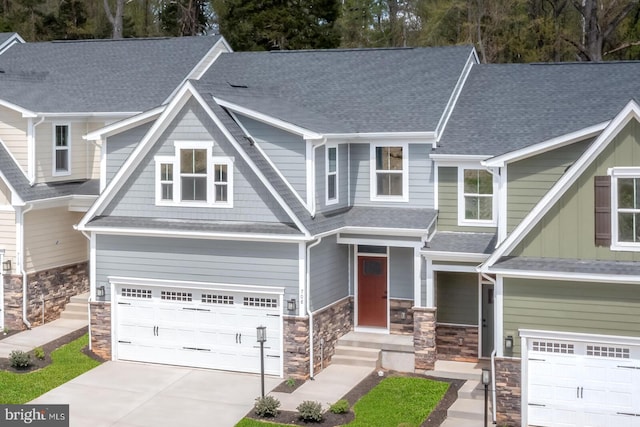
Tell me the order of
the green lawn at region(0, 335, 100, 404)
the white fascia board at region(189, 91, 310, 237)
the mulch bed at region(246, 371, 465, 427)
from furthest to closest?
the white fascia board at region(189, 91, 310, 237)
the green lawn at region(0, 335, 100, 404)
the mulch bed at region(246, 371, 465, 427)

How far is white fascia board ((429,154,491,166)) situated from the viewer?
24.1 meters

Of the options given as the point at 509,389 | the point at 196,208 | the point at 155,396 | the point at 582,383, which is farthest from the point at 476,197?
the point at 155,396

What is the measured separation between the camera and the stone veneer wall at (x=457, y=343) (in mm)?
24594

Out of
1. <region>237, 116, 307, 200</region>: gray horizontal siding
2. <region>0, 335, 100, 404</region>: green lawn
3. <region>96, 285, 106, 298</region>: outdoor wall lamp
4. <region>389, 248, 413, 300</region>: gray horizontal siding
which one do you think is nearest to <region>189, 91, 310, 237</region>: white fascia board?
<region>237, 116, 307, 200</region>: gray horizontal siding

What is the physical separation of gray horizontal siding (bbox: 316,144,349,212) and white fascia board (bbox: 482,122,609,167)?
455cm

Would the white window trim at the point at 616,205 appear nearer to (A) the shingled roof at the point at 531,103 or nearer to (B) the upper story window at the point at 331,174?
(A) the shingled roof at the point at 531,103

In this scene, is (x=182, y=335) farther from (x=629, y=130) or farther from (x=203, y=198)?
(x=629, y=130)

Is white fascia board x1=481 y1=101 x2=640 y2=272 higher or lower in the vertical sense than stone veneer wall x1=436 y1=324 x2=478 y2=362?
higher

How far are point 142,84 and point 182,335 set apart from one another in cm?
971

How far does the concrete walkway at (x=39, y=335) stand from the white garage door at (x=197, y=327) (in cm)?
258

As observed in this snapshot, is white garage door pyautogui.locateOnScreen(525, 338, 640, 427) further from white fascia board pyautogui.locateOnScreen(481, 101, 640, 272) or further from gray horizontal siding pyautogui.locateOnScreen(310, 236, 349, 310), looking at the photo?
gray horizontal siding pyautogui.locateOnScreen(310, 236, 349, 310)

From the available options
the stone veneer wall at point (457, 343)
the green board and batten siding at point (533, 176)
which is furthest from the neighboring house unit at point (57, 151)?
the stone veneer wall at point (457, 343)

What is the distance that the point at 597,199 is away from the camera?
64.0ft

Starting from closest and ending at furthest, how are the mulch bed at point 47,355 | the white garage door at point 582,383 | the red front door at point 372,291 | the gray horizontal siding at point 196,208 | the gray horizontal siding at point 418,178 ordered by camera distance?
the white garage door at point 582,383 → the gray horizontal siding at point 196,208 → the mulch bed at point 47,355 → the gray horizontal siding at point 418,178 → the red front door at point 372,291
